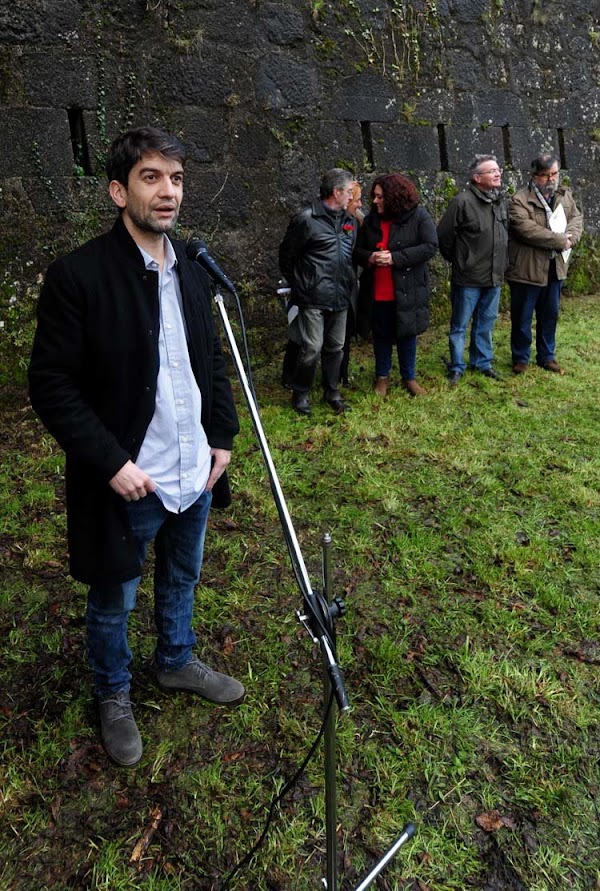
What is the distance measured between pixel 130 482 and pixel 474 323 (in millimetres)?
4803

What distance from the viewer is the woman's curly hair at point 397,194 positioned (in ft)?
17.3

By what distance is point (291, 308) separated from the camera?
562 cm

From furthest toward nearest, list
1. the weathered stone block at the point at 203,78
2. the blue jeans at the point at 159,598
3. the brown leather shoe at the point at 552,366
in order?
the brown leather shoe at the point at 552,366 → the weathered stone block at the point at 203,78 → the blue jeans at the point at 159,598

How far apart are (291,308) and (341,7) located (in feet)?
9.94

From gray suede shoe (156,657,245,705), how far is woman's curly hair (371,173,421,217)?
13.0 feet

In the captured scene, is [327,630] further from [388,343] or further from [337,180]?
[388,343]

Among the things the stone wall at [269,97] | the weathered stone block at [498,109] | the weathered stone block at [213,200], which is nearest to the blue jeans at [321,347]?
the stone wall at [269,97]

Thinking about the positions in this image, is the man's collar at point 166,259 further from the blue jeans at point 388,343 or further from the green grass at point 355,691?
the blue jeans at point 388,343

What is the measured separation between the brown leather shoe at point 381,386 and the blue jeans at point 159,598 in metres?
3.42

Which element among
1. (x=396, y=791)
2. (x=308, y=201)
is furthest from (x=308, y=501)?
(x=308, y=201)

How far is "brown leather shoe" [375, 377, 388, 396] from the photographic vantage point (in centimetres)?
568

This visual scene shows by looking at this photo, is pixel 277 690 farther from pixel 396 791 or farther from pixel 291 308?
pixel 291 308

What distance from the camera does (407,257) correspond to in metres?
5.34

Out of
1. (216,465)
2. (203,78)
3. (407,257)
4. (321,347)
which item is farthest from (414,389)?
(216,465)
